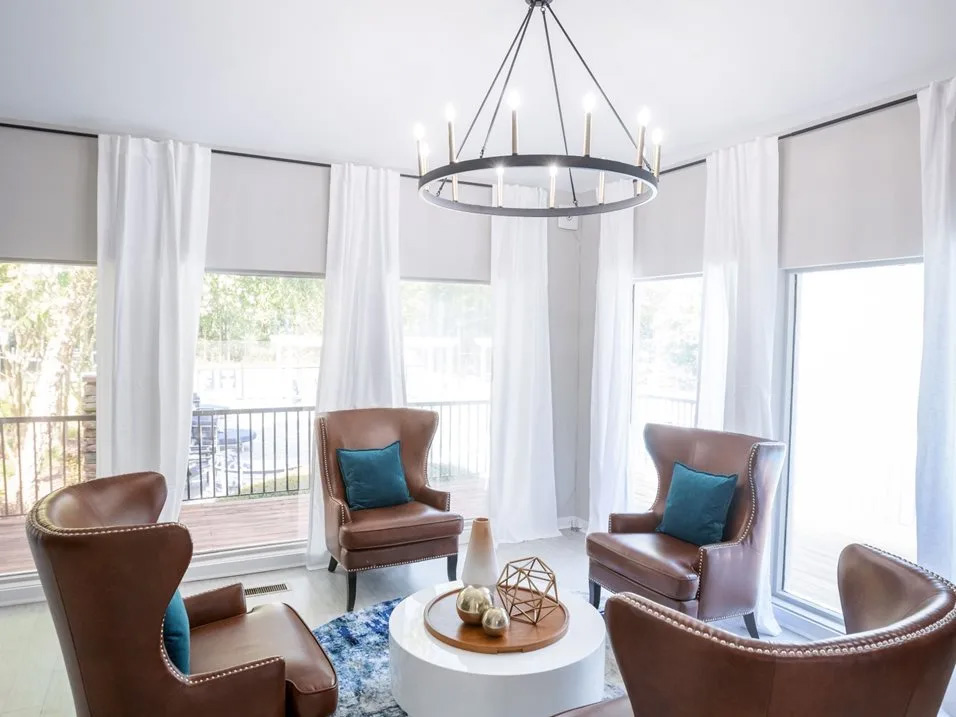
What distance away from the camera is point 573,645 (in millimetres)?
2426

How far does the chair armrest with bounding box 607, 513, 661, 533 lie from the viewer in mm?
3623

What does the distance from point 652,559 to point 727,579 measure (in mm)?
360

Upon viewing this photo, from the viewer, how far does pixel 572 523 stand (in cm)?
529

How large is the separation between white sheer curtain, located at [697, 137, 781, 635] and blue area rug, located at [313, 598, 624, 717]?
5.17 ft

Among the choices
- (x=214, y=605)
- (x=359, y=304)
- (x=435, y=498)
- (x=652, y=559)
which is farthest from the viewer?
(x=359, y=304)

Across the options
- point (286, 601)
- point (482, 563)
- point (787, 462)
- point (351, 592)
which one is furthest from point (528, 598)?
point (787, 462)

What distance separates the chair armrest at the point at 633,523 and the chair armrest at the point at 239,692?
2209 millimetres

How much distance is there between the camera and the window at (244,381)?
4.34 m

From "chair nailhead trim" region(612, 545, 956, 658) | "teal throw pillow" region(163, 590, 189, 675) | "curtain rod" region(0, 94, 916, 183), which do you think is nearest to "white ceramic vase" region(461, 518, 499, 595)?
"teal throw pillow" region(163, 590, 189, 675)

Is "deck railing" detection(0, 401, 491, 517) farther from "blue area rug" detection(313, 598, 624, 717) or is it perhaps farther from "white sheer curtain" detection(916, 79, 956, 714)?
"white sheer curtain" detection(916, 79, 956, 714)

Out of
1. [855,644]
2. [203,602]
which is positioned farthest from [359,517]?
[855,644]

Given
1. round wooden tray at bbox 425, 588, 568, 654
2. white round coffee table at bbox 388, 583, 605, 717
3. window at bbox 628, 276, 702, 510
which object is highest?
window at bbox 628, 276, 702, 510

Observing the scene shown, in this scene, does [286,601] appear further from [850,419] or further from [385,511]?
[850,419]

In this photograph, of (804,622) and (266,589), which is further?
(266,589)
